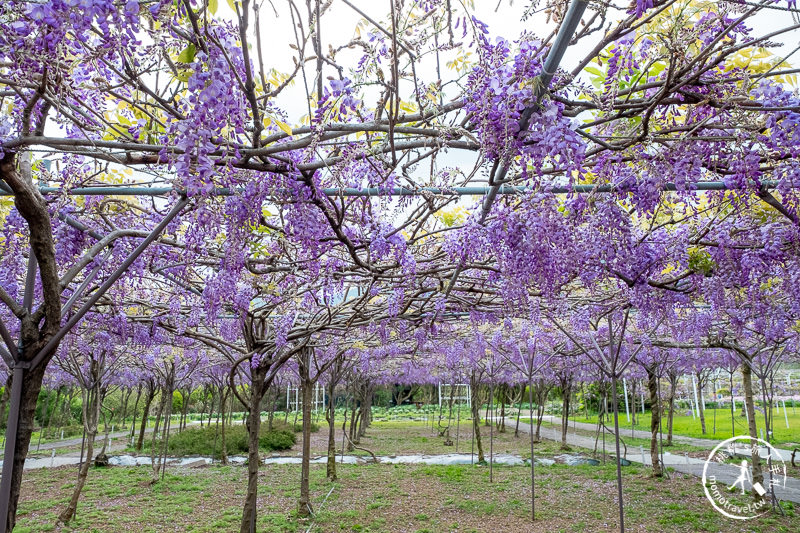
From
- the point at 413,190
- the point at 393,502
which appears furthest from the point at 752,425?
the point at 413,190

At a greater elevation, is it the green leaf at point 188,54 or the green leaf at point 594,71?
the green leaf at point 594,71

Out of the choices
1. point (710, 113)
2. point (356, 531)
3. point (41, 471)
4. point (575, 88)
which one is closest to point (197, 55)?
point (575, 88)

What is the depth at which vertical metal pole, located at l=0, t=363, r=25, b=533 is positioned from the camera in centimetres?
215

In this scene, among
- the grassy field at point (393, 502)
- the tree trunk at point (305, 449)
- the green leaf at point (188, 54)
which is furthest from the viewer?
the tree trunk at point (305, 449)

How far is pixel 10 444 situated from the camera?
2219 millimetres

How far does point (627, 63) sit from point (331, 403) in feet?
27.3

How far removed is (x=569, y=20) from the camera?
1.52 meters

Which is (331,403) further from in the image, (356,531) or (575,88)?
(575,88)

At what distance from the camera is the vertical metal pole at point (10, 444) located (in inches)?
84.7

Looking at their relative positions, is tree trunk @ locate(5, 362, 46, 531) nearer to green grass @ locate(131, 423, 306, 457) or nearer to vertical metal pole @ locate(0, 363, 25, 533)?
vertical metal pole @ locate(0, 363, 25, 533)

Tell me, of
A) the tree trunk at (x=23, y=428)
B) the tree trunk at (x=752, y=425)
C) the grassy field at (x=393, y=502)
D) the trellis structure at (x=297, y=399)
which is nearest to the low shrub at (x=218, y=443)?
the grassy field at (x=393, y=502)

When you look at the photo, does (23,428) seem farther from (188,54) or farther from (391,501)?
(391,501)

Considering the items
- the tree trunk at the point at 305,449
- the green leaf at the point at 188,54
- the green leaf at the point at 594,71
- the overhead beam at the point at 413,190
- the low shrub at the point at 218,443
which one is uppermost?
Result: the green leaf at the point at 594,71

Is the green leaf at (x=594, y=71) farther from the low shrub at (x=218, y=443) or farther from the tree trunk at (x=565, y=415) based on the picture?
the low shrub at (x=218, y=443)
